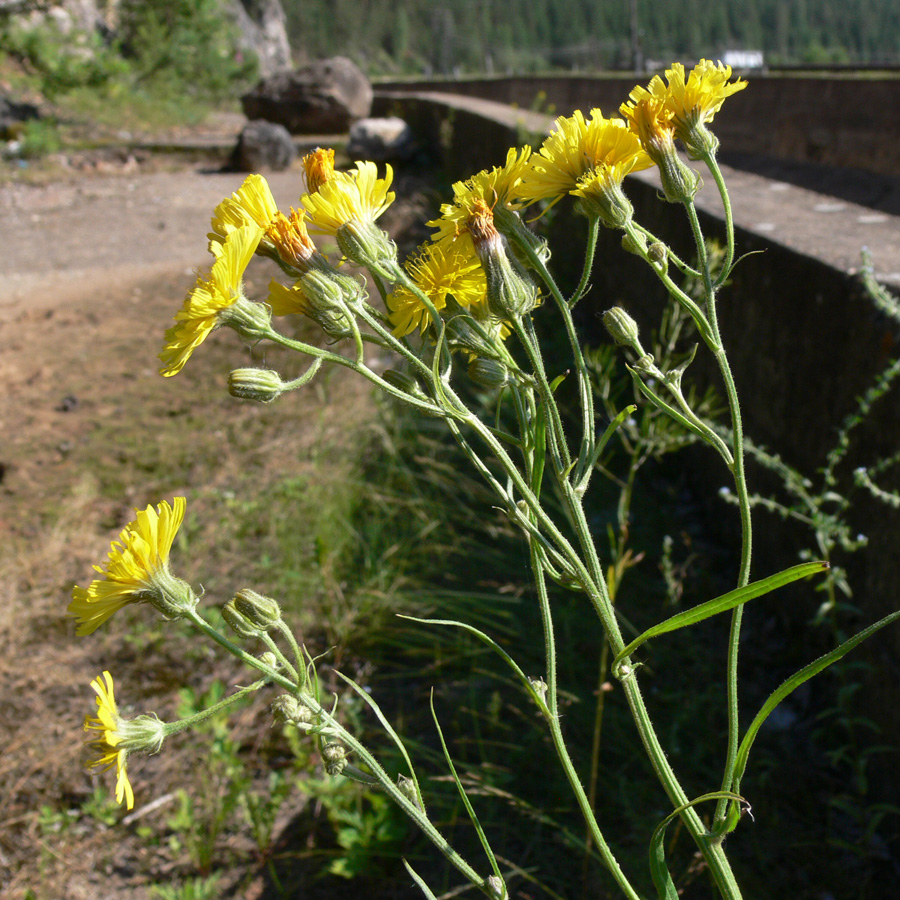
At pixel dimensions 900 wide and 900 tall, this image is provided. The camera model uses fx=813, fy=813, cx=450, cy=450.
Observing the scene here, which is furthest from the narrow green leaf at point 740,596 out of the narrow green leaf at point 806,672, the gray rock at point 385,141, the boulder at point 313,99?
the boulder at point 313,99

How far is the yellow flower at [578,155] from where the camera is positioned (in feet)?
2.62

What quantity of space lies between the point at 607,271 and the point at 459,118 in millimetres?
4691

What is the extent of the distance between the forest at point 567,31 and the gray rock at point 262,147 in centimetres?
4224

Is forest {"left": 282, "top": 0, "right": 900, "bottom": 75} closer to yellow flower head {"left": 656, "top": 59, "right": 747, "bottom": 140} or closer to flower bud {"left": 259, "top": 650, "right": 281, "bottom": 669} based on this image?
yellow flower head {"left": 656, "top": 59, "right": 747, "bottom": 140}

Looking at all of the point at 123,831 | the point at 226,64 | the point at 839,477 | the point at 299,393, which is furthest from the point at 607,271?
the point at 226,64

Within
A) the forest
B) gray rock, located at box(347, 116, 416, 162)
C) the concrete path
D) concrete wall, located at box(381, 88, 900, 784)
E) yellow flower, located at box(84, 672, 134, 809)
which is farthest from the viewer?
the forest

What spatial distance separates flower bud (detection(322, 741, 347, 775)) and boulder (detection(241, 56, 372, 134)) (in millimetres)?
15469

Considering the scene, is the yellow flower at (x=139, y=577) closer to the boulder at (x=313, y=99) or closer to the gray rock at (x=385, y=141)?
the gray rock at (x=385, y=141)

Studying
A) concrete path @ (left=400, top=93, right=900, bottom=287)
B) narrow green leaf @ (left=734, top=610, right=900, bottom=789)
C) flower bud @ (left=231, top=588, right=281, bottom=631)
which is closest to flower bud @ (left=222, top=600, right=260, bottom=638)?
flower bud @ (left=231, top=588, right=281, bottom=631)

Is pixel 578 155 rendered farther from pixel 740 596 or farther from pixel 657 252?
pixel 740 596

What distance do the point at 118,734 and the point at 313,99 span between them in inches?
618

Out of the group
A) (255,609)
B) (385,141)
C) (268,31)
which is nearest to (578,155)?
(255,609)

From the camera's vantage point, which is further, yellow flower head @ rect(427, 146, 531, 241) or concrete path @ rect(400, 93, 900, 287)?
concrete path @ rect(400, 93, 900, 287)

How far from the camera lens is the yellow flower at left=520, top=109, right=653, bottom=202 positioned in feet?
2.62
